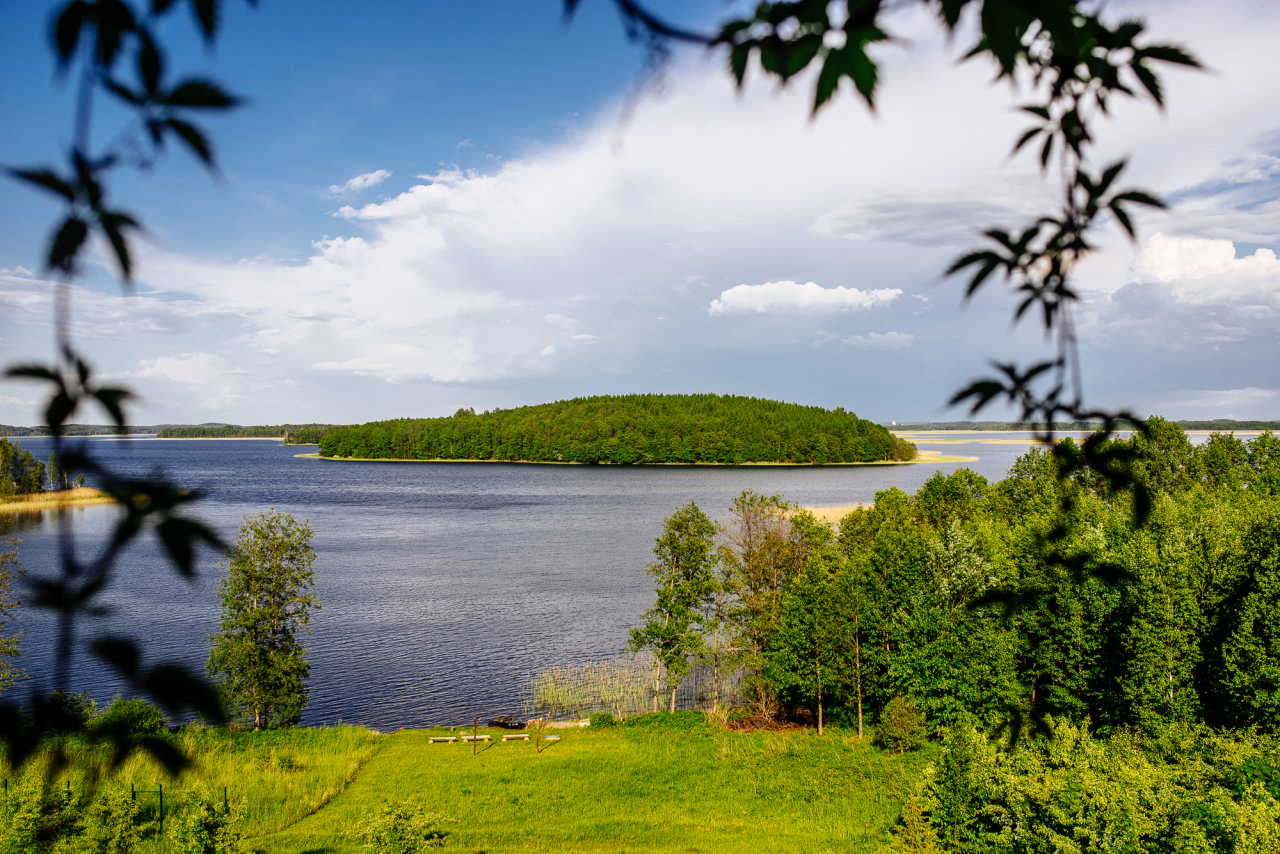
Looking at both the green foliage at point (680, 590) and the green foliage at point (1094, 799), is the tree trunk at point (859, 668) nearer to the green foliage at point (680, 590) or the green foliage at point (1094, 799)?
the green foliage at point (680, 590)

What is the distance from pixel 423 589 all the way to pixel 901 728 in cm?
3265

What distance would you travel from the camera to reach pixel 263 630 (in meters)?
27.3

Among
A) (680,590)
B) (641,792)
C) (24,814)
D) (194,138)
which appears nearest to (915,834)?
(641,792)

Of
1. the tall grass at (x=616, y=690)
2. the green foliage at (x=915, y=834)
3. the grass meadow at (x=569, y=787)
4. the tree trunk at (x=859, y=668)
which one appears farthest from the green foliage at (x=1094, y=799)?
the tall grass at (x=616, y=690)

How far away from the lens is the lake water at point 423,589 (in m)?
30.6

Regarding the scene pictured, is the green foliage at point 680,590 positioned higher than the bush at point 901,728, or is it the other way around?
the green foliage at point 680,590

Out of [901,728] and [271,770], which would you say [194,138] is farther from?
[901,728]

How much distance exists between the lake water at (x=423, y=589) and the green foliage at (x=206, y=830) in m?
4.48

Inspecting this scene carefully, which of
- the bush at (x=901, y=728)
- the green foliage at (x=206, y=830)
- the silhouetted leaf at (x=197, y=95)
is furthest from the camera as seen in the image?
the bush at (x=901, y=728)

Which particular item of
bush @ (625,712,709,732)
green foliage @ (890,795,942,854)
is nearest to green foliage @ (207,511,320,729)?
bush @ (625,712,709,732)

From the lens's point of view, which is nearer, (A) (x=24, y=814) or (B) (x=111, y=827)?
(A) (x=24, y=814)

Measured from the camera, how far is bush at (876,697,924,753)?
26.4m

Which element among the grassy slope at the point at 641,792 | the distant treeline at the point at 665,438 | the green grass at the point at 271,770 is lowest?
the grassy slope at the point at 641,792

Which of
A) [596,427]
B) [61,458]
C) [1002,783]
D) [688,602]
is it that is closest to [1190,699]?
[1002,783]
